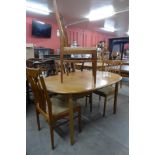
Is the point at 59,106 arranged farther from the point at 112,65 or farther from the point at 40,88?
the point at 112,65

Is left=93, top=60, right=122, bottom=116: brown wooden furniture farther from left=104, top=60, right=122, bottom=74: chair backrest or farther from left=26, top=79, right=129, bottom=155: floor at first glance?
left=26, top=79, right=129, bottom=155: floor

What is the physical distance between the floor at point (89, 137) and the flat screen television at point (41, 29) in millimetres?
4613

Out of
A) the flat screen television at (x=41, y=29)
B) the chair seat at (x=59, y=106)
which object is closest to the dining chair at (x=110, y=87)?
the chair seat at (x=59, y=106)

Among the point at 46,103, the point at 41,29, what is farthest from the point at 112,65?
the point at 41,29

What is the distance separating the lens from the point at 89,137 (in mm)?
1767

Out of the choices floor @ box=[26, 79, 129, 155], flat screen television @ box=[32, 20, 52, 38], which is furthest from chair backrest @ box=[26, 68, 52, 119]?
flat screen television @ box=[32, 20, 52, 38]

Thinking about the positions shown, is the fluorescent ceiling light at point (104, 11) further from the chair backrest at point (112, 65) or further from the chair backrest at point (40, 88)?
the chair backrest at point (40, 88)

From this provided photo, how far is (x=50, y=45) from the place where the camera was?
6.97 m

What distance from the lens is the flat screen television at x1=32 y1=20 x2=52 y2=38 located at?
237 inches

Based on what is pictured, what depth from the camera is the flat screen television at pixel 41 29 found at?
19.7ft

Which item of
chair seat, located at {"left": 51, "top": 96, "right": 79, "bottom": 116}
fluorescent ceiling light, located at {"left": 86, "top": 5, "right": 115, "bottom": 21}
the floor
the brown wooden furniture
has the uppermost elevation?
fluorescent ceiling light, located at {"left": 86, "top": 5, "right": 115, "bottom": 21}

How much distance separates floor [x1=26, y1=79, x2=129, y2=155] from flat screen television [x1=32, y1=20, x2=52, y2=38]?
4613 millimetres
